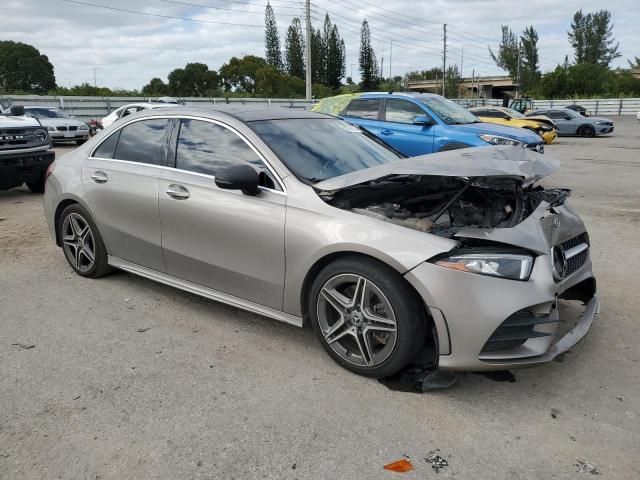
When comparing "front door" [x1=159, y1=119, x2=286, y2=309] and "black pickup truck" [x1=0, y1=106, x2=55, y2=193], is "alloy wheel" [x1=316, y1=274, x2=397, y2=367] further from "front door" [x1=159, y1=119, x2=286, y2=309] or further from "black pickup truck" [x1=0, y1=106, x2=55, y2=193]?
"black pickup truck" [x1=0, y1=106, x2=55, y2=193]

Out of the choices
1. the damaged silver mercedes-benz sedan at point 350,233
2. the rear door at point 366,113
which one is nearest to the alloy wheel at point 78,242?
the damaged silver mercedes-benz sedan at point 350,233

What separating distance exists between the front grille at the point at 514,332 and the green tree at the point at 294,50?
86568mm

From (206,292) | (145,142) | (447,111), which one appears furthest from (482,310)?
(447,111)

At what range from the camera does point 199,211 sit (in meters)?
3.74

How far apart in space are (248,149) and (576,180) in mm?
9333

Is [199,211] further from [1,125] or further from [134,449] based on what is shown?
[1,125]

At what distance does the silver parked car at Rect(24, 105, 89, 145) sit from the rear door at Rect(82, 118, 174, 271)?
15.6 m

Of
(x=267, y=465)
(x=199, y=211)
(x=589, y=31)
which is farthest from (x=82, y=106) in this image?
(x=589, y=31)

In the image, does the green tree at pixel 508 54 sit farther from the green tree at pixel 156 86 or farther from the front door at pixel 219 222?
the front door at pixel 219 222

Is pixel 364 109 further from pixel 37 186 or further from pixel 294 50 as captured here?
pixel 294 50

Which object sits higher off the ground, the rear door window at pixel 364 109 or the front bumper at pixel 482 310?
the rear door window at pixel 364 109

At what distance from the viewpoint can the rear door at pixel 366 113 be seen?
31.6 feet

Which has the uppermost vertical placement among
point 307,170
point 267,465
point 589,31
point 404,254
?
point 589,31

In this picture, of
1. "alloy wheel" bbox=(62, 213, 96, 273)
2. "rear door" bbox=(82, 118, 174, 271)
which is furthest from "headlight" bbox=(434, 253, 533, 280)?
"alloy wheel" bbox=(62, 213, 96, 273)
